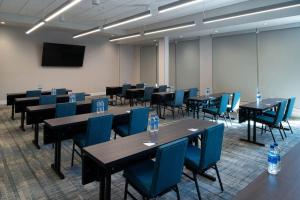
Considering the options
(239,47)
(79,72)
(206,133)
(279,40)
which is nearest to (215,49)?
(239,47)

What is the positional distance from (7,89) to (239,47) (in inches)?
394

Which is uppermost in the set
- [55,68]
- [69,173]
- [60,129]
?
[55,68]

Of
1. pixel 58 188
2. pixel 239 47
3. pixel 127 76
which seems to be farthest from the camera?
pixel 127 76

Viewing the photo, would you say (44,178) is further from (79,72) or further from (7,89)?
(79,72)

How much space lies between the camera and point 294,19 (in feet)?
21.1

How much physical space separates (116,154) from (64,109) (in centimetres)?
263

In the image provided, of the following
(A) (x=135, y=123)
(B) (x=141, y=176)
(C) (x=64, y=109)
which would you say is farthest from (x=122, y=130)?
A: (B) (x=141, y=176)

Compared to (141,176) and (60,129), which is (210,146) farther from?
(60,129)

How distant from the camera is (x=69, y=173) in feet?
10.9

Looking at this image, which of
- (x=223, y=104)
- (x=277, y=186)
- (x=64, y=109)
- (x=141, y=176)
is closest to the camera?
(x=277, y=186)

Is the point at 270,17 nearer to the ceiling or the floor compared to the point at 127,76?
nearer to the ceiling

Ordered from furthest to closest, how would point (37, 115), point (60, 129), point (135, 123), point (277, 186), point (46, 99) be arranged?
point (46, 99)
point (37, 115)
point (135, 123)
point (60, 129)
point (277, 186)

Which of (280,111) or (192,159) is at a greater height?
(280,111)

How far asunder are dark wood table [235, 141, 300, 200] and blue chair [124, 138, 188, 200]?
690mm
